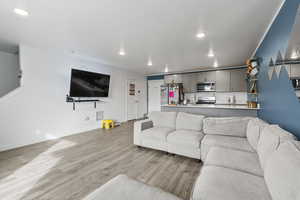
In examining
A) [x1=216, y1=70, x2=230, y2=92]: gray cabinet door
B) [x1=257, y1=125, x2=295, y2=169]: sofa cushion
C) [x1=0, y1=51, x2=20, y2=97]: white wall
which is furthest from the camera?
[x1=216, y1=70, x2=230, y2=92]: gray cabinet door

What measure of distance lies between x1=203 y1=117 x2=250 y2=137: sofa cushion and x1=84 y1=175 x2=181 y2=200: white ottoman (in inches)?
78.8


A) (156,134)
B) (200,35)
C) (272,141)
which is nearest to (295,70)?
(272,141)

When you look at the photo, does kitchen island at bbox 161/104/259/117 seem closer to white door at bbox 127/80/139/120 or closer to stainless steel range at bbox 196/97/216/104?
stainless steel range at bbox 196/97/216/104

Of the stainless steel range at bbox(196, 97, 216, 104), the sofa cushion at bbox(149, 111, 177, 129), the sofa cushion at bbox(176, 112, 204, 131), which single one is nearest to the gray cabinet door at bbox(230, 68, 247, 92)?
the stainless steel range at bbox(196, 97, 216, 104)

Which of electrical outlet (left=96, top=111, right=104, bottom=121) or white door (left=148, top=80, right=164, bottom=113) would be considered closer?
electrical outlet (left=96, top=111, right=104, bottom=121)

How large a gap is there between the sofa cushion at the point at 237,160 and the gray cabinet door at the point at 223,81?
172 inches

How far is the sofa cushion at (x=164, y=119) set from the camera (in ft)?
10.5

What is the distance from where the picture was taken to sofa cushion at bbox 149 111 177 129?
3.20 m

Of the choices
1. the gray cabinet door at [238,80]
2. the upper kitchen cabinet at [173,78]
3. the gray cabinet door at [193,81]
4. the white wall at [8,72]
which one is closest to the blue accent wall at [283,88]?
the gray cabinet door at [238,80]

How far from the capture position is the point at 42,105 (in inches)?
139

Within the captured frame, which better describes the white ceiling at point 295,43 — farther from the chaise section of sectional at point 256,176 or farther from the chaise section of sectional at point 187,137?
the chaise section of sectional at point 187,137

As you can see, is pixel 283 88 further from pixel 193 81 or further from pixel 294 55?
pixel 193 81

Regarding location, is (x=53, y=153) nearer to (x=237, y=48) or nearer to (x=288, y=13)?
(x=288, y=13)

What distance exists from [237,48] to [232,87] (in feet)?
7.80
